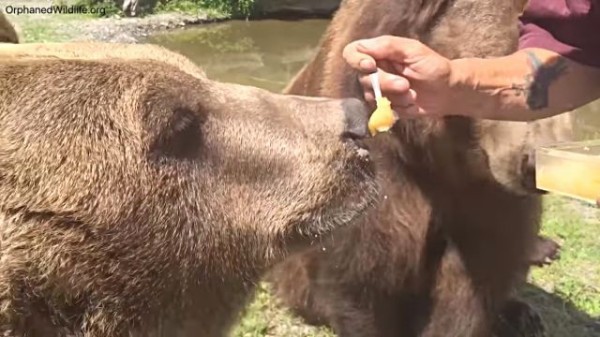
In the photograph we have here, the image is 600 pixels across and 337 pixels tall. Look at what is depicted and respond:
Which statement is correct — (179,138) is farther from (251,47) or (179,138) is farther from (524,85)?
(251,47)

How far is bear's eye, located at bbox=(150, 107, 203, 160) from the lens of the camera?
2.49m

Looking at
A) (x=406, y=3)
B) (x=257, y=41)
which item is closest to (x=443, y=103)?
(x=406, y=3)

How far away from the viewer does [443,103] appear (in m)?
3.26

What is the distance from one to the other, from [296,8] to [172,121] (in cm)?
1267

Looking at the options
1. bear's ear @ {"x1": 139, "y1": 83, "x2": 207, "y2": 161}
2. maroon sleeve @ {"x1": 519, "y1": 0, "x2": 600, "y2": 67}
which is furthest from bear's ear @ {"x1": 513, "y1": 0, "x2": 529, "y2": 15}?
bear's ear @ {"x1": 139, "y1": 83, "x2": 207, "y2": 161}

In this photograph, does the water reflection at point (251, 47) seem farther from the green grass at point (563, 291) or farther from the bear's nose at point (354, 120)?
the bear's nose at point (354, 120)

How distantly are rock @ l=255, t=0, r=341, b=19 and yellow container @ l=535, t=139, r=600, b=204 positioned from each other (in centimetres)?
1226

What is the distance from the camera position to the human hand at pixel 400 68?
120 inches

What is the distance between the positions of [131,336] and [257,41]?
11005mm

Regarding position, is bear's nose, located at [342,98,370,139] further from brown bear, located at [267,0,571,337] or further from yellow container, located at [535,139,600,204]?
brown bear, located at [267,0,571,337]

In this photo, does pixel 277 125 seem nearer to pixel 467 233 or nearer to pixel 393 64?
pixel 393 64

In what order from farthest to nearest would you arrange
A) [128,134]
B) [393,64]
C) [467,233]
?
[467,233], [393,64], [128,134]

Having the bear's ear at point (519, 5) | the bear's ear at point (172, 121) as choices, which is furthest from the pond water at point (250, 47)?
the bear's ear at point (172, 121)

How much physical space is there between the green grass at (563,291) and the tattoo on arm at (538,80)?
54.5 inches
